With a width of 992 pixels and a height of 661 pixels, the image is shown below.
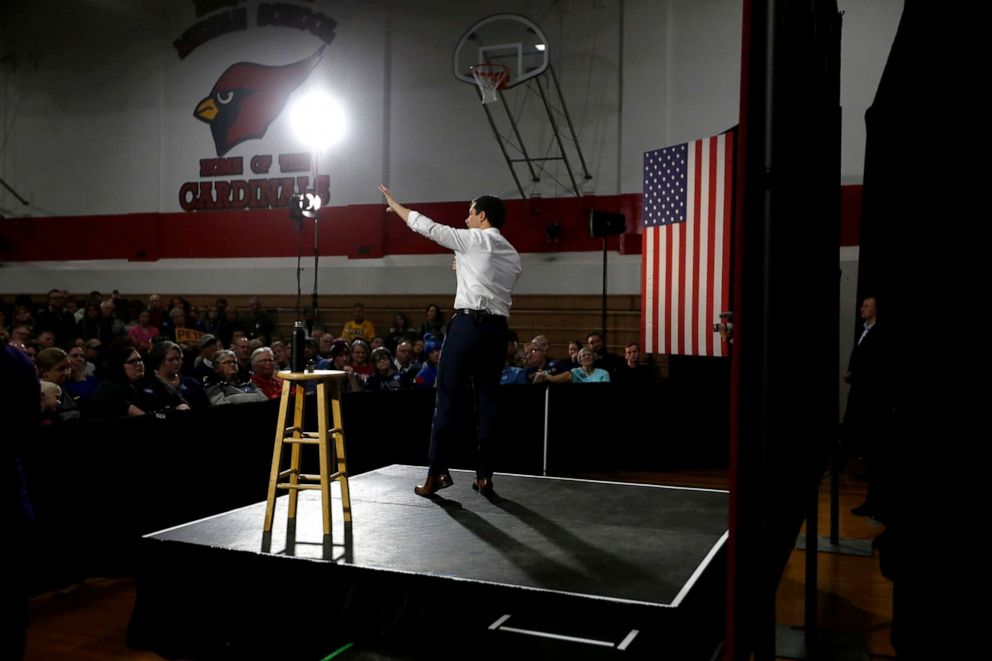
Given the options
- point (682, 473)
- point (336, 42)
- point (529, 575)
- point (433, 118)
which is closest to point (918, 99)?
point (529, 575)

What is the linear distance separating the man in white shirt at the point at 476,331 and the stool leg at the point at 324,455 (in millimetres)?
893

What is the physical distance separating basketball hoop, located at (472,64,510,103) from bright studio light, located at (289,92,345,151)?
2.88m

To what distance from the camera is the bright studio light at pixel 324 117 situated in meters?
13.5

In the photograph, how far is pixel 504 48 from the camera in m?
12.1

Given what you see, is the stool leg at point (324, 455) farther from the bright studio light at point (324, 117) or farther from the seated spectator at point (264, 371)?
the bright studio light at point (324, 117)

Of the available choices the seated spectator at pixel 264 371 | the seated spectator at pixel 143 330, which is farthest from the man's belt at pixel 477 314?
the seated spectator at pixel 143 330

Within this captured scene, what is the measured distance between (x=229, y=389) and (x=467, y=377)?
2885 mm

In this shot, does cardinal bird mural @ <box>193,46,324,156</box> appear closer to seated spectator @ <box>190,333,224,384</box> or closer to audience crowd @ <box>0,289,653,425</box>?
audience crowd @ <box>0,289,653,425</box>

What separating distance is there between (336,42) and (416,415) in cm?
892

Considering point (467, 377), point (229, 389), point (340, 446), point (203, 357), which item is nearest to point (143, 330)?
point (203, 357)

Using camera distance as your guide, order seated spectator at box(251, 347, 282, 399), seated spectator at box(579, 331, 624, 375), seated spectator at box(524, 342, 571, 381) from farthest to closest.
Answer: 1. seated spectator at box(579, 331, 624, 375)
2. seated spectator at box(524, 342, 571, 381)
3. seated spectator at box(251, 347, 282, 399)

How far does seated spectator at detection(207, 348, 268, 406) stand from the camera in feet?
21.1

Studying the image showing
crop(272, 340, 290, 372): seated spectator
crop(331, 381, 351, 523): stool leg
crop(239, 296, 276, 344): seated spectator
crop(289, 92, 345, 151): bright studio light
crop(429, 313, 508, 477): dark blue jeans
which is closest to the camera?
crop(331, 381, 351, 523): stool leg

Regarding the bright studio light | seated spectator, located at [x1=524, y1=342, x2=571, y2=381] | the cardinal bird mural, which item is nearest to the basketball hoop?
the bright studio light
